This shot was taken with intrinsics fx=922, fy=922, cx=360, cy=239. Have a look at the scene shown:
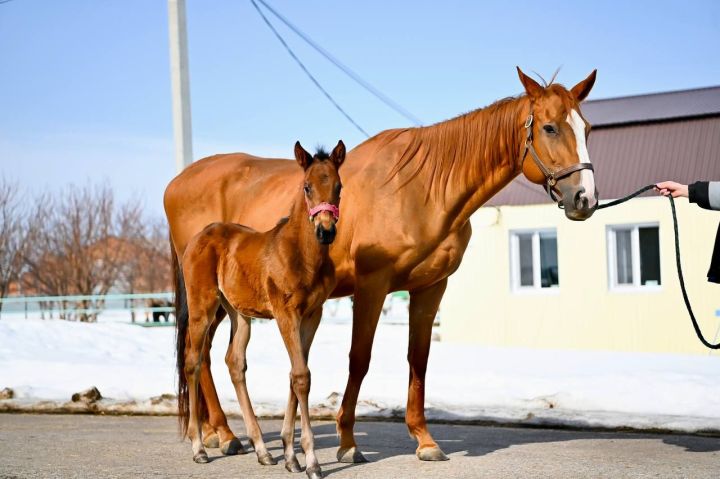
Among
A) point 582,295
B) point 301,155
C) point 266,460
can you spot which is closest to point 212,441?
point 266,460

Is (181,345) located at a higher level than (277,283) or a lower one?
lower

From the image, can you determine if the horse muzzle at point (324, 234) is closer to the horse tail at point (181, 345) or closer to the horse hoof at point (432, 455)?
the horse hoof at point (432, 455)

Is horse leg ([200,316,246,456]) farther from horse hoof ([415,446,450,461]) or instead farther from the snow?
the snow

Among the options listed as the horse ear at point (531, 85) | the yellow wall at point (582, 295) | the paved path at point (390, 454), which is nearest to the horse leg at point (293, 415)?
the paved path at point (390, 454)

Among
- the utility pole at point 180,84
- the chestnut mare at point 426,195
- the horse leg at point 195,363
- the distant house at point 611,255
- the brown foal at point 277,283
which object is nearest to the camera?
the brown foal at point 277,283

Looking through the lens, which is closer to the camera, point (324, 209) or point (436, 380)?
point (324, 209)

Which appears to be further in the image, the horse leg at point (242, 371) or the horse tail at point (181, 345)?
the horse tail at point (181, 345)

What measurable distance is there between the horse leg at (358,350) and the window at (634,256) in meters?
13.2

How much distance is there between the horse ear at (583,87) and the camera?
21.6 ft

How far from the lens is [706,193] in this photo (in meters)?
6.28

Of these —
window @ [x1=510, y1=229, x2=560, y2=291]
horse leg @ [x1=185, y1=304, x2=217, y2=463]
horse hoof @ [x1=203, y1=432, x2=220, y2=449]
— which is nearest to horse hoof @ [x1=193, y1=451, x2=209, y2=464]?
horse leg @ [x1=185, y1=304, x2=217, y2=463]

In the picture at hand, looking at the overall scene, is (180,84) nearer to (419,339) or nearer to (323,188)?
(419,339)

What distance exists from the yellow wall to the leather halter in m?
12.3

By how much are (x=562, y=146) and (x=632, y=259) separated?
1347 cm
